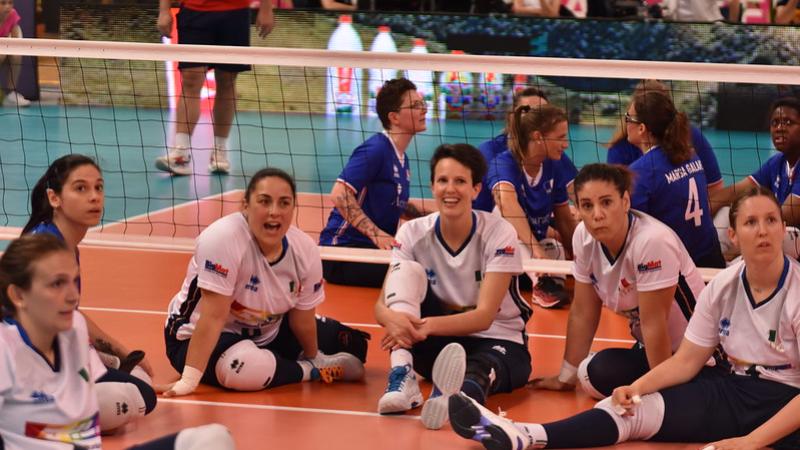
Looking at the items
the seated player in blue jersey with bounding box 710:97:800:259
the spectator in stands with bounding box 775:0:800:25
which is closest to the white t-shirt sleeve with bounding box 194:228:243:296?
the seated player in blue jersey with bounding box 710:97:800:259

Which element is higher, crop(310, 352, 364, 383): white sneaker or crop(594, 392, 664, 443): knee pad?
crop(310, 352, 364, 383): white sneaker

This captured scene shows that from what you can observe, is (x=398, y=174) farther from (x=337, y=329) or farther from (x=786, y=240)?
(x=786, y=240)

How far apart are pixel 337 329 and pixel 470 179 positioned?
0.93 metres

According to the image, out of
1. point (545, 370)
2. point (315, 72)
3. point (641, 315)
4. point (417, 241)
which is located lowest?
point (545, 370)

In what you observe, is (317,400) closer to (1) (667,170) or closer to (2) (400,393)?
(2) (400,393)

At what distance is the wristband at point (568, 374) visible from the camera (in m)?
4.71

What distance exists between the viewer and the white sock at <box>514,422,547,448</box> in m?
3.90

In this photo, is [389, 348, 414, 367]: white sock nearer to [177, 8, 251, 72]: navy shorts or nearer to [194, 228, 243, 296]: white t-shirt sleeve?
[194, 228, 243, 296]: white t-shirt sleeve

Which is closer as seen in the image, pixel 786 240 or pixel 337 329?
pixel 337 329

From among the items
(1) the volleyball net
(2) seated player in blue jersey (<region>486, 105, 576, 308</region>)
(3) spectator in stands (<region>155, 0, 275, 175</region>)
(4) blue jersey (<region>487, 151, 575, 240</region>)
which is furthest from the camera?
(3) spectator in stands (<region>155, 0, 275, 175</region>)

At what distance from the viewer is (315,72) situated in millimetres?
12688

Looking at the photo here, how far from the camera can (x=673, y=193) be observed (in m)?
5.36

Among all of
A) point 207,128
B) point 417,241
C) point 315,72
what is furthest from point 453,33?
point 417,241

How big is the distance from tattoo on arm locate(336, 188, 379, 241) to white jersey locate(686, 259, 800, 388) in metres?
2.42
